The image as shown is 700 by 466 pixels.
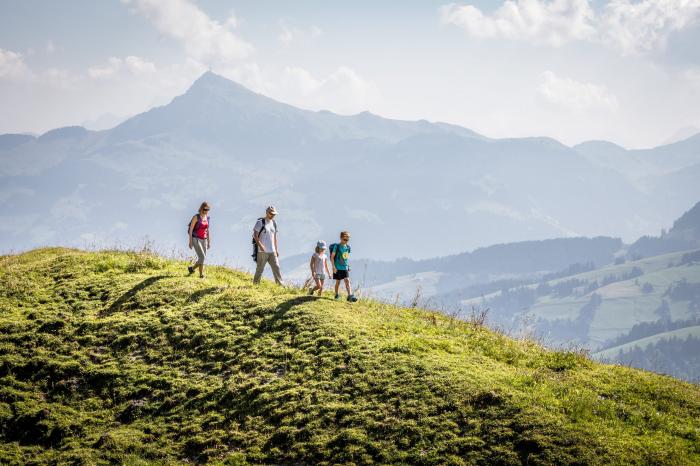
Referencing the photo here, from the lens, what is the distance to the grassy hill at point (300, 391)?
1329 cm

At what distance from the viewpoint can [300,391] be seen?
608 inches

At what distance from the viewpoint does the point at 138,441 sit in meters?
14.2

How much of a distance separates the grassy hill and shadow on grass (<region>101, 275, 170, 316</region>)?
9.7 inches

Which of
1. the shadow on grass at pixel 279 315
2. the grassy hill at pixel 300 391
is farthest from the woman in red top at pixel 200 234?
the shadow on grass at pixel 279 315

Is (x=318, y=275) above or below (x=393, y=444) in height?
above

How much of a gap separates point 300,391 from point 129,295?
32.4ft

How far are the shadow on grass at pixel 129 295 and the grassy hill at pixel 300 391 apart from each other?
0.25 metres

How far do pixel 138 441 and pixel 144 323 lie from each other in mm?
5951

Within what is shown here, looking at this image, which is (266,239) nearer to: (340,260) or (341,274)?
(340,260)

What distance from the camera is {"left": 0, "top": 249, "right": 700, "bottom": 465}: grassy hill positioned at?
1329cm

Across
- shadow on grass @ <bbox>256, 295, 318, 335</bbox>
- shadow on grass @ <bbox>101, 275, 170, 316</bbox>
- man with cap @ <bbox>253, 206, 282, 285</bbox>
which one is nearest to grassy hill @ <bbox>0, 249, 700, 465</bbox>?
shadow on grass @ <bbox>256, 295, 318, 335</bbox>

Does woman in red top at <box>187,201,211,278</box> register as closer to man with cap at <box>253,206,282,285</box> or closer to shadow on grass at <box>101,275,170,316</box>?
shadow on grass at <box>101,275,170,316</box>

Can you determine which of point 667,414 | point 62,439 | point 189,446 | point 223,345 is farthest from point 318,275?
point 667,414

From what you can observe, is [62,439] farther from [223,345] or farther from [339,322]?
[339,322]
